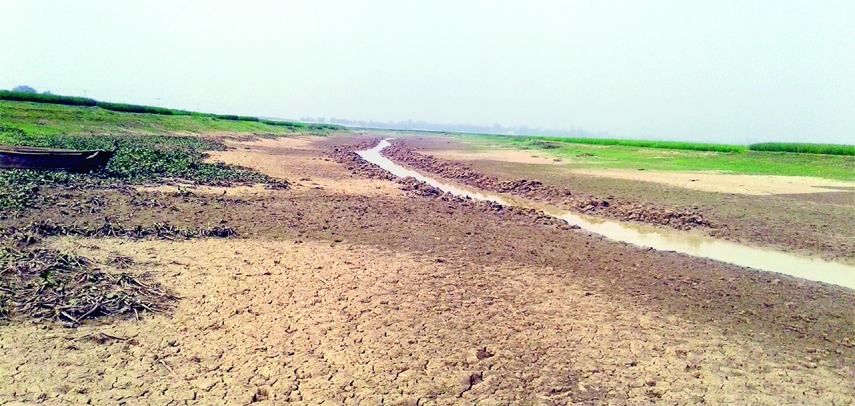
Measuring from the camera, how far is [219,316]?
238 inches

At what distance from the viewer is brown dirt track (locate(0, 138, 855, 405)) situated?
4.73 m

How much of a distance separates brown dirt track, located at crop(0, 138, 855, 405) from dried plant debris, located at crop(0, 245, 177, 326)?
254 millimetres

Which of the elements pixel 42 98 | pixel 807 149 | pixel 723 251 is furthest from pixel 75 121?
pixel 807 149

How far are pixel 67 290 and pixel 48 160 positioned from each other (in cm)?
1128

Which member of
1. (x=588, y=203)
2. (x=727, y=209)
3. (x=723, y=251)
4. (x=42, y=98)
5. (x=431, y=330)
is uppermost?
(x=42, y=98)

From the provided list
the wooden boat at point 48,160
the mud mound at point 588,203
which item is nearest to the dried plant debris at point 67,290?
the wooden boat at point 48,160

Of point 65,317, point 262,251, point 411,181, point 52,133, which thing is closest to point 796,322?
point 262,251

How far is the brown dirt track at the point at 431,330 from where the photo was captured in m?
4.73

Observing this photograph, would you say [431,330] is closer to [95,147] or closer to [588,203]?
[588,203]

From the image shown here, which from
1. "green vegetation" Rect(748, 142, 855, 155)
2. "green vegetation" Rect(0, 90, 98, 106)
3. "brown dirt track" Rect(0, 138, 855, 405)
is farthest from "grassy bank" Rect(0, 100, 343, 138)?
"green vegetation" Rect(748, 142, 855, 155)

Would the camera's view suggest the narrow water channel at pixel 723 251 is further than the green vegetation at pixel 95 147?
No

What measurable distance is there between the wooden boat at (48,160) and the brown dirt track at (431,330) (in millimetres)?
5581

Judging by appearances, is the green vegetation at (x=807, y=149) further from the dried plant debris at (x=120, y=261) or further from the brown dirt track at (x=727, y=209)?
Result: the dried plant debris at (x=120, y=261)

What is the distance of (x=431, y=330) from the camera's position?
6.11 m
